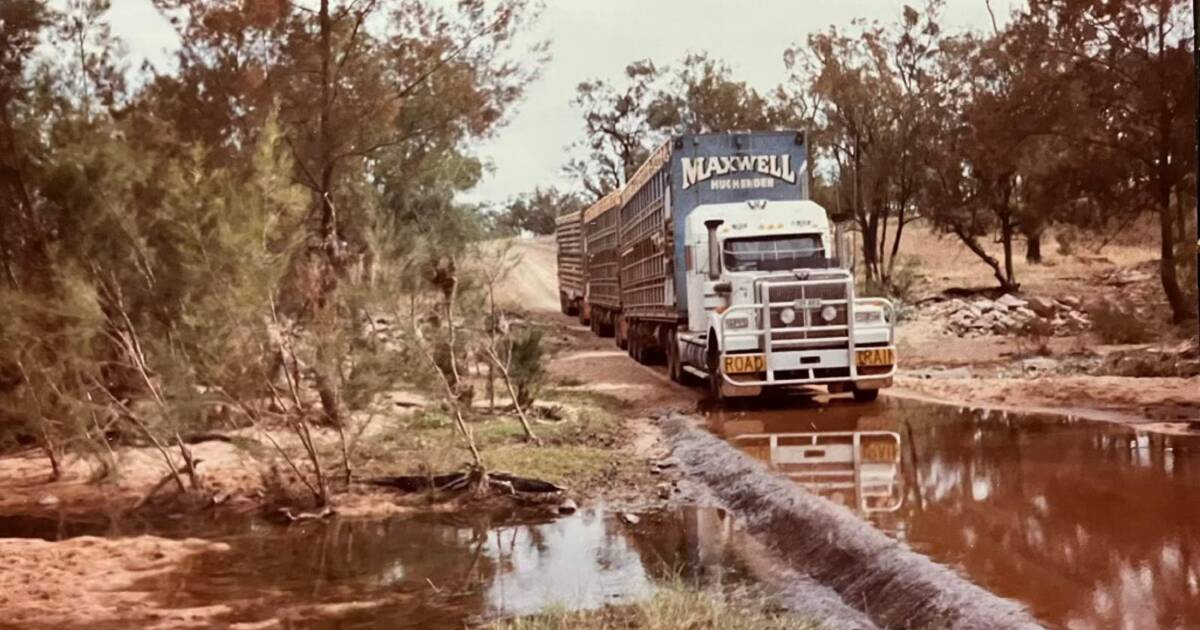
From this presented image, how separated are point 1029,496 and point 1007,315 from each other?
81.6 feet

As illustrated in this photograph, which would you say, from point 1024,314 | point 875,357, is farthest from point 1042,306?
point 875,357

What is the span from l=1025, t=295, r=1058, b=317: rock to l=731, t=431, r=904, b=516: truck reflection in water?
2090cm

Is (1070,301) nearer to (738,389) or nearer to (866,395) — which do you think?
(866,395)

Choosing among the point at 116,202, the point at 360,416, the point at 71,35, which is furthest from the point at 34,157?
the point at 360,416

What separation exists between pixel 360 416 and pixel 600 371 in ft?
38.9

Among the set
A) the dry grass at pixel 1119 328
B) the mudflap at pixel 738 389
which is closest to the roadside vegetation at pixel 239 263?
the mudflap at pixel 738 389

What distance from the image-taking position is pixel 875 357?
1647 cm

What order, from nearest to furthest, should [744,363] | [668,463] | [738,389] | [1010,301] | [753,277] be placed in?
[668,463] → [744,363] → [738,389] → [753,277] → [1010,301]

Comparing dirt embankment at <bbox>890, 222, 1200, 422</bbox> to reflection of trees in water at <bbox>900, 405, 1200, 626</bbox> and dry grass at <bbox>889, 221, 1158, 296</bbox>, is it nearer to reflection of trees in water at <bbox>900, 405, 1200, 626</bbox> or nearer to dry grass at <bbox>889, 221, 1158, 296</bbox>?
dry grass at <bbox>889, 221, 1158, 296</bbox>

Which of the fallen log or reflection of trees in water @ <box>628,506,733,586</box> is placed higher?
the fallen log

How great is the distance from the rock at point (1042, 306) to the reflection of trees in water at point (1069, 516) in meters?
20.5

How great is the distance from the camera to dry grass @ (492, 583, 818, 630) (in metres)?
7.04

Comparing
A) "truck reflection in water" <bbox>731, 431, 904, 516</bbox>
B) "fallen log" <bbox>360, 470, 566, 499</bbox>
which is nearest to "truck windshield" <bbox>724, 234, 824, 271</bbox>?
"truck reflection in water" <bbox>731, 431, 904, 516</bbox>

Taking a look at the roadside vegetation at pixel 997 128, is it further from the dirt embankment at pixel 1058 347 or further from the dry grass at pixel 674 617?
the dry grass at pixel 674 617
